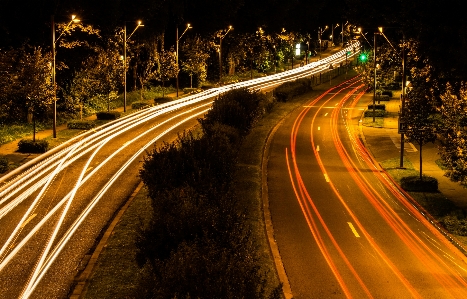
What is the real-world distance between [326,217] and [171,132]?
1827cm

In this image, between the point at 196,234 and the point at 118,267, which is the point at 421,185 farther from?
the point at 196,234

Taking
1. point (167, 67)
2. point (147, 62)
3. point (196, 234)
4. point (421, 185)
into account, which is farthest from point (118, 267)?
point (147, 62)

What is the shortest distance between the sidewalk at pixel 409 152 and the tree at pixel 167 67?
2116 cm

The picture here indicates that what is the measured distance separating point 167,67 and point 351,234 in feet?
138

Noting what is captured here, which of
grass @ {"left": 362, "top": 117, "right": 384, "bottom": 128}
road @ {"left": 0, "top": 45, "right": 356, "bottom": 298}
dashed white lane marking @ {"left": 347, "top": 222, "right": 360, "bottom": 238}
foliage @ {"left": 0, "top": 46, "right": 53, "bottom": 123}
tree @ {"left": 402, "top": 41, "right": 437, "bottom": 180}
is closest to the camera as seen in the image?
road @ {"left": 0, "top": 45, "right": 356, "bottom": 298}

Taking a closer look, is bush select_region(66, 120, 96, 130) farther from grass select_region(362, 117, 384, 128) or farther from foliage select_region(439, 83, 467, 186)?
foliage select_region(439, 83, 467, 186)

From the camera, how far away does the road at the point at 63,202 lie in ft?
49.9

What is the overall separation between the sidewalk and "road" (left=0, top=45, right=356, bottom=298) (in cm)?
1274

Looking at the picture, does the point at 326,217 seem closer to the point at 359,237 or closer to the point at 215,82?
the point at 359,237

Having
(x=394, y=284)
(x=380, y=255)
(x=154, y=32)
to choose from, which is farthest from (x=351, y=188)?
(x=154, y=32)

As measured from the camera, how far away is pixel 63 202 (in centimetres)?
2195

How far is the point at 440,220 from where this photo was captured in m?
22.7

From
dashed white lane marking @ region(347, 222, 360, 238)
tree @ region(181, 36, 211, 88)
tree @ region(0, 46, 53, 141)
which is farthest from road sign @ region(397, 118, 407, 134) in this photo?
tree @ region(181, 36, 211, 88)

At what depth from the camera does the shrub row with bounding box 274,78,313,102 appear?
60.4 metres
